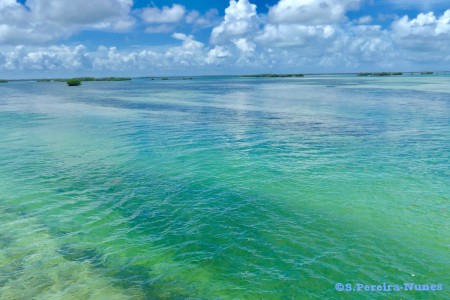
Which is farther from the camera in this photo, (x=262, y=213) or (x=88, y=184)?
(x=88, y=184)

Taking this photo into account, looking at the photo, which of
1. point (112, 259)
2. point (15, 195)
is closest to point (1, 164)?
point (15, 195)

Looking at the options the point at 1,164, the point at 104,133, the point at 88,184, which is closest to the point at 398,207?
the point at 88,184

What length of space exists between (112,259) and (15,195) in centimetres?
1153

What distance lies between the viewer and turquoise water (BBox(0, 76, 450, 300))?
43.8 ft

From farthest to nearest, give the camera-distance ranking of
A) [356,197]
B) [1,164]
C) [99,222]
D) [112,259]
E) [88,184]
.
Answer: [1,164], [88,184], [356,197], [99,222], [112,259]

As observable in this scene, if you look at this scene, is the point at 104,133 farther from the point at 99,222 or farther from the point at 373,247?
the point at 373,247

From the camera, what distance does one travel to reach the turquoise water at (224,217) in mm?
13336

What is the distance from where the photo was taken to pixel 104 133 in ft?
141

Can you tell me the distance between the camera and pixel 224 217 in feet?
60.9

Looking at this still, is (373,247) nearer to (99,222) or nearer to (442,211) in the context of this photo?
(442,211)

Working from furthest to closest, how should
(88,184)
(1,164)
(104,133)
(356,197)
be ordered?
(104,133) → (1,164) → (88,184) → (356,197)

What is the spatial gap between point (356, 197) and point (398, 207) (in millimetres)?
2351

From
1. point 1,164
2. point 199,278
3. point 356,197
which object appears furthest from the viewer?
point 1,164

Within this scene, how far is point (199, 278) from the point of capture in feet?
44.5
